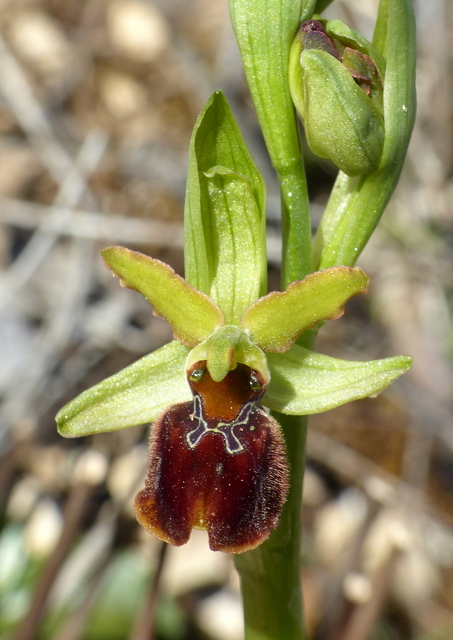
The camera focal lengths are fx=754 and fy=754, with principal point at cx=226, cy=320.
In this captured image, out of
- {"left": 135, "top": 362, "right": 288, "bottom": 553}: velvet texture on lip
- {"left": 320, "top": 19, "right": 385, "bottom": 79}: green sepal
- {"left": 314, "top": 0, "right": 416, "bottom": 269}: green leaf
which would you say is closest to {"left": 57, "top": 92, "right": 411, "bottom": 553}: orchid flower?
{"left": 135, "top": 362, "right": 288, "bottom": 553}: velvet texture on lip

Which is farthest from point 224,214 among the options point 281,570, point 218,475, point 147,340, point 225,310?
point 147,340

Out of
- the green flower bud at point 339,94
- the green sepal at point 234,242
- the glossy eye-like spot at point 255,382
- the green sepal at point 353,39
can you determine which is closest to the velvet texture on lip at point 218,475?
the glossy eye-like spot at point 255,382

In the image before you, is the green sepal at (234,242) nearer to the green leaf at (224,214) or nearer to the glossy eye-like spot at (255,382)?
the green leaf at (224,214)

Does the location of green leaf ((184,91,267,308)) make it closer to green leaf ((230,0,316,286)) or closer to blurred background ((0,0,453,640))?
green leaf ((230,0,316,286))

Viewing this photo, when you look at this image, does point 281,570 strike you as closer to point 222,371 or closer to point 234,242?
point 222,371

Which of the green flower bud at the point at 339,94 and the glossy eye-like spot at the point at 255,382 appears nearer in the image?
the green flower bud at the point at 339,94
